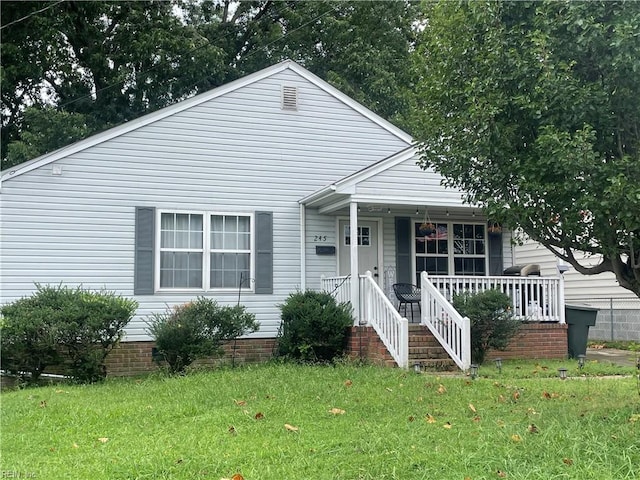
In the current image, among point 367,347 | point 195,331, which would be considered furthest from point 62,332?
point 367,347

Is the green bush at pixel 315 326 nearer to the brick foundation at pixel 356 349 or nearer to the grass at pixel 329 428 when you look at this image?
the brick foundation at pixel 356 349

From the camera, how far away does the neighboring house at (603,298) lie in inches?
614

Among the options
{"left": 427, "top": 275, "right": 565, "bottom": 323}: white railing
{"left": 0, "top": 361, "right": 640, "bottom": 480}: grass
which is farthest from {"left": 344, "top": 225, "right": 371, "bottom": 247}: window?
{"left": 0, "top": 361, "right": 640, "bottom": 480}: grass

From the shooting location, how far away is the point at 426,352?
1064cm

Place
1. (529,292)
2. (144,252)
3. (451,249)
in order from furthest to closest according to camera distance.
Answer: (451,249)
(529,292)
(144,252)

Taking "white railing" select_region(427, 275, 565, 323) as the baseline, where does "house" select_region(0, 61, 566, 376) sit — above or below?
above

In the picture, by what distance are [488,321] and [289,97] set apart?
591cm

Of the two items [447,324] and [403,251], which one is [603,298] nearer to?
[403,251]

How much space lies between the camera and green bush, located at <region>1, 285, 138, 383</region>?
9.37 metres

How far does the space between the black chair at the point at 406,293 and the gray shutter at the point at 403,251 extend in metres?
0.45

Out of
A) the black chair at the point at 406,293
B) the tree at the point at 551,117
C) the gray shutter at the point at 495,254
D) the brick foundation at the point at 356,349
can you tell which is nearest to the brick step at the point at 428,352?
the brick foundation at the point at 356,349

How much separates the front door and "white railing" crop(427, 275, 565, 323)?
1586 mm

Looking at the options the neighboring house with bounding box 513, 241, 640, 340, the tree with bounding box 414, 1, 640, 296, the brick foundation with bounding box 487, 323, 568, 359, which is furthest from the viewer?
the neighboring house with bounding box 513, 241, 640, 340

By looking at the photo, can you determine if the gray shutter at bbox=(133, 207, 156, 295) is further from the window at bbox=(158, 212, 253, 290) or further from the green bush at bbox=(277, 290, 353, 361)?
the green bush at bbox=(277, 290, 353, 361)
